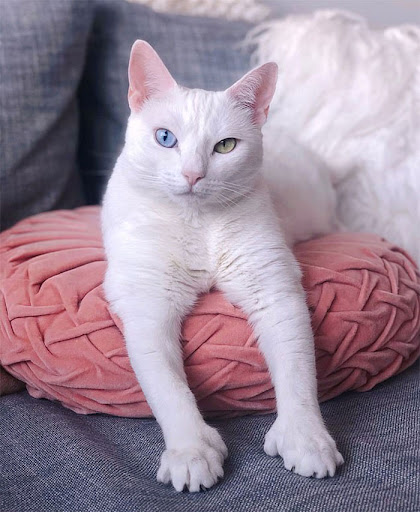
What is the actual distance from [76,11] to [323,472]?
131 cm

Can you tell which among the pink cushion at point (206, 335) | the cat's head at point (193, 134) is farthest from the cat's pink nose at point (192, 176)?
the pink cushion at point (206, 335)

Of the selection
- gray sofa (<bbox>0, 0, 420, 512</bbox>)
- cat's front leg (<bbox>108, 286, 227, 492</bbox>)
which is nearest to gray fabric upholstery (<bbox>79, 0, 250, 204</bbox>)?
gray sofa (<bbox>0, 0, 420, 512</bbox>)

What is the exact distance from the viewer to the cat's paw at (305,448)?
0.94 m

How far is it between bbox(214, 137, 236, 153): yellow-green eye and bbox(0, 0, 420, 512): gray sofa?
485mm

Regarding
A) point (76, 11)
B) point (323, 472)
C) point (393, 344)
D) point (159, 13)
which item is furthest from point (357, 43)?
point (323, 472)

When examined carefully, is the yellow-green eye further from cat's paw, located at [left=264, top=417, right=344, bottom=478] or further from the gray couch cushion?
the gray couch cushion

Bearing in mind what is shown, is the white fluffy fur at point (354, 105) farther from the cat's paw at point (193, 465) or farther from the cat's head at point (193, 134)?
the cat's paw at point (193, 465)

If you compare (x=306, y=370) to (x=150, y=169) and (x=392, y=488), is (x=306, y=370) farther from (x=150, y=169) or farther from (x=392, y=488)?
(x=150, y=169)

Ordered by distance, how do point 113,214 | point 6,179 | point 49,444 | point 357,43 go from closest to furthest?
point 49,444 < point 113,214 < point 6,179 < point 357,43

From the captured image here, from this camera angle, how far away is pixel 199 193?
1.09 meters

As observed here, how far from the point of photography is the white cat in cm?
107

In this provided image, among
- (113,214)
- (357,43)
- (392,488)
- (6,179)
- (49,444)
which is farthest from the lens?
(357,43)

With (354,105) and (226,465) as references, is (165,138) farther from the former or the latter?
(354,105)

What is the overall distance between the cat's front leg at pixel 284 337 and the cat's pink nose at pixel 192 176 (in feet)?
0.53
